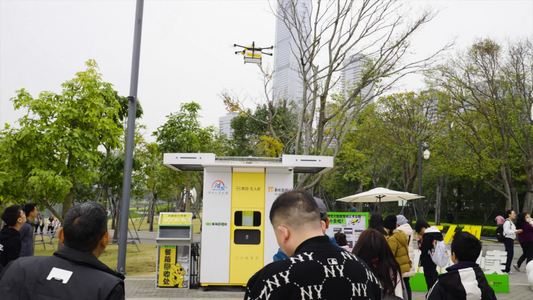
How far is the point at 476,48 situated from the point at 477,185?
21851 millimetres

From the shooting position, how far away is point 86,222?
2.23m

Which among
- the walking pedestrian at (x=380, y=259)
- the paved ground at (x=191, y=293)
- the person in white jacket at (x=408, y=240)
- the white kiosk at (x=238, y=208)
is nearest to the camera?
the walking pedestrian at (x=380, y=259)

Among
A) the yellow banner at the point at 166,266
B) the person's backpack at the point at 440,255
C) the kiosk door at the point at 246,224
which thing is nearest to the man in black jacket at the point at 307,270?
the person's backpack at the point at 440,255

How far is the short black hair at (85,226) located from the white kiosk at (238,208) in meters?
6.65

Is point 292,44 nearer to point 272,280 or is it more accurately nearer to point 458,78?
point 272,280

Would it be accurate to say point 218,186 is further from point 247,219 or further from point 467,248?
point 467,248

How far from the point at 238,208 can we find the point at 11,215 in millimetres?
4708

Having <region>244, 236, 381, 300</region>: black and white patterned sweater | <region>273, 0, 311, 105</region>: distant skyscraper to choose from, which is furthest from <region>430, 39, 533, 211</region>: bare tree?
<region>244, 236, 381, 300</region>: black and white patterned sweater

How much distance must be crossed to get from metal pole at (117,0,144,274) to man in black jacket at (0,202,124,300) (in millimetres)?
5281

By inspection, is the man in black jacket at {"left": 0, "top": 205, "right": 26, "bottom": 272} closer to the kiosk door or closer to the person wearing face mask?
the kiosk door

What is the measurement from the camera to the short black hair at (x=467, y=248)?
3.54 m

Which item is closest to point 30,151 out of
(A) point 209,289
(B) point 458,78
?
(A) point 209,289

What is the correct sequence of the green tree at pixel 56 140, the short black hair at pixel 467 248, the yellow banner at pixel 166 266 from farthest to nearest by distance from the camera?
the green tree at pixel 56 140 → the yellow banner at pixel 166 266 → the short black hair at pixel 467 248

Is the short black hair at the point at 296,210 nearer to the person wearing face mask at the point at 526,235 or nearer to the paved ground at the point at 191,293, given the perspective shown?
the paved ground at the point at 191,293
